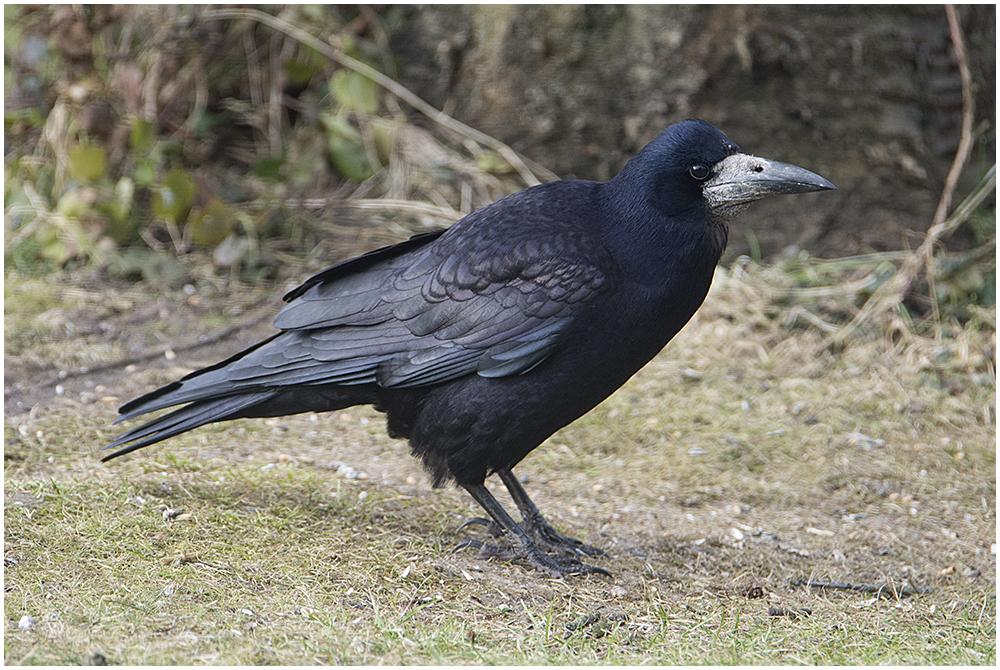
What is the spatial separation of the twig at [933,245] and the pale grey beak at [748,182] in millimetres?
2476

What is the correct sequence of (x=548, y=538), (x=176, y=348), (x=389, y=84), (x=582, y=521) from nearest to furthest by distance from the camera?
(x=548, y=538) → (x=582, y=521) → (x=176, y=348) → (x=389, y=84)

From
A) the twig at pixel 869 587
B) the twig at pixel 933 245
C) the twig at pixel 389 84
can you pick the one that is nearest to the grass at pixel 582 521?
Answer: the twig at pixel 869 587

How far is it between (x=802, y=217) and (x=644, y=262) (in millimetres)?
3486

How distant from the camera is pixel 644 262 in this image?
321 cm

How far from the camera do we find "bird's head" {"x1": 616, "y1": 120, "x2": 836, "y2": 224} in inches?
128

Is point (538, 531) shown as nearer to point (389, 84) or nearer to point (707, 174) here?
point (707, 174)

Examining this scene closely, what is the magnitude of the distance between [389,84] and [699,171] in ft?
12.1

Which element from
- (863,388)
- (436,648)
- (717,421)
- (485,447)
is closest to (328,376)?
(485,447)

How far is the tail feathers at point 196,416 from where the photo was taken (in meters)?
3.48

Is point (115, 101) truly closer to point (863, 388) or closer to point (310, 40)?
point (310, 40)

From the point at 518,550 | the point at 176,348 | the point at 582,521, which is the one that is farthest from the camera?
the point at 176,348

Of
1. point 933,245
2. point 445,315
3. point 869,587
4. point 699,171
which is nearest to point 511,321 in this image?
point 445,315

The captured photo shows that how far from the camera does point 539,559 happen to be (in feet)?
11.3

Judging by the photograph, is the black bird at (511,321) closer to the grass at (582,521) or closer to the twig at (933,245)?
the grass at (582,521)
